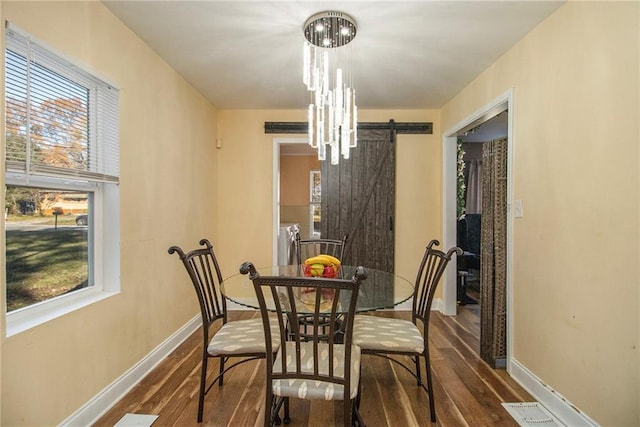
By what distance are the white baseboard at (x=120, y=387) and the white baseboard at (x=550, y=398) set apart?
8.49ft

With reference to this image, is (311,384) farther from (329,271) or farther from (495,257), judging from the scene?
(495,257)

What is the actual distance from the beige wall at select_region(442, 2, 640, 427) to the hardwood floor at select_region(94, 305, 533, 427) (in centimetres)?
35

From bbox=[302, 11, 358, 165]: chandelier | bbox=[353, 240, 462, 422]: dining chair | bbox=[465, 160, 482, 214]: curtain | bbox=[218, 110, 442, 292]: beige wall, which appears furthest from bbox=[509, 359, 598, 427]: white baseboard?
bbox=[465, 160, 482, 214]: curtain

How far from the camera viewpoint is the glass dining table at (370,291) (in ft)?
5.66

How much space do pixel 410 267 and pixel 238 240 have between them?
2.12 m

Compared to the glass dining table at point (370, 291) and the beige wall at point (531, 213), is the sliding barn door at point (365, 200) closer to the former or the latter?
the beige wall at point (531, 213)

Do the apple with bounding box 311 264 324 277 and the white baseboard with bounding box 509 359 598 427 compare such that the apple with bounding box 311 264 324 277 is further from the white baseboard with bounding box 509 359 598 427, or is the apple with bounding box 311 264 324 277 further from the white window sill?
the white baseboard with bounding box 509 359 598 427

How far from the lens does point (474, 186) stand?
5.86 meters

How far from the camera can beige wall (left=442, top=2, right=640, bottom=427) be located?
1468 millimetres

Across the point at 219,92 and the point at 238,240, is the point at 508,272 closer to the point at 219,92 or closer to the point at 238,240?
the point at 238,240

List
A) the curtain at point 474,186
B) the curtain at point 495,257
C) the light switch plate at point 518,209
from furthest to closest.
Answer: the curtain at point 474,186, the curtain at point 495,257, the light switch plate at point 518,209

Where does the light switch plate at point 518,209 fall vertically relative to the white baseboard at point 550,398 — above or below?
above

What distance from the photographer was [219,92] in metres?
3.31

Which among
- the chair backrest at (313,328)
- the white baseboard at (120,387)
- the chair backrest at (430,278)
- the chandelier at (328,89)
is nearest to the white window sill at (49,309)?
the white baseboard at (120,387)
